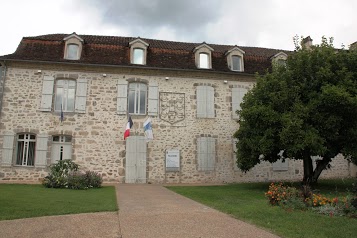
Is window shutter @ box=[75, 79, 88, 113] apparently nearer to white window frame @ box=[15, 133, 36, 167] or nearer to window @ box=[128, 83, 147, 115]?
window @ box=[128, 83, 147, 115]

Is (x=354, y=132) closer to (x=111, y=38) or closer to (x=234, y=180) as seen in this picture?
(x=234, y=180)

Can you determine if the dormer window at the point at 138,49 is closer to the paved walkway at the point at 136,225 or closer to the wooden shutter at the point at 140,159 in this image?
the wooden shutter at the point at 140,159

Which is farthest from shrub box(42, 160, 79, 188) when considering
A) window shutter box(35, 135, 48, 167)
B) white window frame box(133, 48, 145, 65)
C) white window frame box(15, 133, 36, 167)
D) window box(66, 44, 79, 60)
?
white window frame box(133, 48, 145, 65)

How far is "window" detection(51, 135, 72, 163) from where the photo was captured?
15114 millimetres

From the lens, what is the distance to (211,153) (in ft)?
53.6

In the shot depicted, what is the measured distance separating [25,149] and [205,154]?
27.3ft

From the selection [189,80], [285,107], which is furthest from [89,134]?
[285,107]

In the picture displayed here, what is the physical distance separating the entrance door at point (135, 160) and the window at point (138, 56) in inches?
149

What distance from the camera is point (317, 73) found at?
466 inches

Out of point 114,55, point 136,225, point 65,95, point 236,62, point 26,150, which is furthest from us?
point 236,62

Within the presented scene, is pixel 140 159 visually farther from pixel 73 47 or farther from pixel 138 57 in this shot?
pixel 73 47

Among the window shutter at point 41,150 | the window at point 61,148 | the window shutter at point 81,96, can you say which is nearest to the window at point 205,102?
the window shutter at point 81,96

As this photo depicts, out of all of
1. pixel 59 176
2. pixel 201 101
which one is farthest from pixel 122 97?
pixel 59 176

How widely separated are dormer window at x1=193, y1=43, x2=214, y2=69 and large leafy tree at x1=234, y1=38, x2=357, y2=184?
4550 mm
